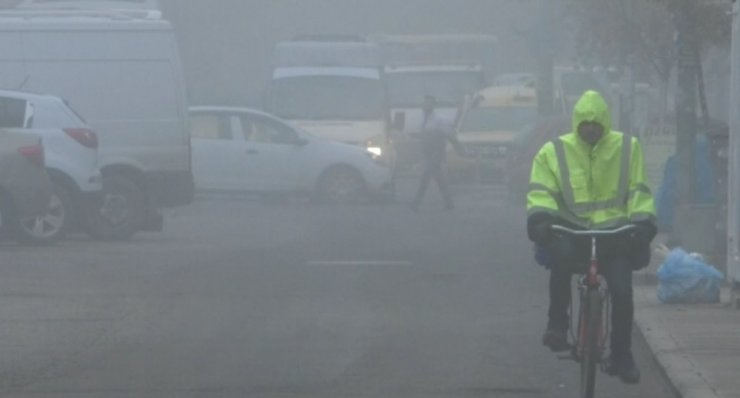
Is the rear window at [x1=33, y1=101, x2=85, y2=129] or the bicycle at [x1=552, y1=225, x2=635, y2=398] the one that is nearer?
the bicycle at [x1=552, y1=225, x2=635, y2=398]

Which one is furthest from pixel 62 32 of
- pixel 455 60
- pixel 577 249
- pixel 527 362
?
pixel 455 60

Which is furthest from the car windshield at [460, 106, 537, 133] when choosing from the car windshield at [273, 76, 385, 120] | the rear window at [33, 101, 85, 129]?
the rear window at [33, 101, 85, 129]

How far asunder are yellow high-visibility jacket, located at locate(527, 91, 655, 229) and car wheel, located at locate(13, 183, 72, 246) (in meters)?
11.0

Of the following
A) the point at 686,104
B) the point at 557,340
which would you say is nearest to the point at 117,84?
the point at 686,104

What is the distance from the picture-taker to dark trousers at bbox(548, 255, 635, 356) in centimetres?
945

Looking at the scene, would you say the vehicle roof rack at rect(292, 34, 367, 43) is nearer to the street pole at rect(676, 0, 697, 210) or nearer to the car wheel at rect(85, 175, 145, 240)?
the car wheel at rect(85, 175, 145, 240)

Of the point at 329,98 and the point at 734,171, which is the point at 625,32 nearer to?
the point at 329,98

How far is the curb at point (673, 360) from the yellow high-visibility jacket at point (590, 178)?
1079 millimetres

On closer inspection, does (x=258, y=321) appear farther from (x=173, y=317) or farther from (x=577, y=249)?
(x=577, y=249)

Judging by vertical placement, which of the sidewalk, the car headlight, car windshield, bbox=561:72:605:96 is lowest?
the sidewalk

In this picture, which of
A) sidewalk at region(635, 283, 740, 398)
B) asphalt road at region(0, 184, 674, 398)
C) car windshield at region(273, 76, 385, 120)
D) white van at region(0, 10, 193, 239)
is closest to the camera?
sidewalk at region(635, 283, 740, 398)

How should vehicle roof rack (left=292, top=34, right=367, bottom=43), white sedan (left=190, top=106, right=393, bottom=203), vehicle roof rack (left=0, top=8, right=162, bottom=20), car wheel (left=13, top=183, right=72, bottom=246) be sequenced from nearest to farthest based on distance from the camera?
car wheel (left=13, top=183, right=72, bottom=246)
vehicle roof rack (left=0, top=8, right=162, bottom=20)
white sedan (left=190, top=106, right=393, bottom=203)
vehicle roof rack (left=292, top=34, right=367, bottom=43)

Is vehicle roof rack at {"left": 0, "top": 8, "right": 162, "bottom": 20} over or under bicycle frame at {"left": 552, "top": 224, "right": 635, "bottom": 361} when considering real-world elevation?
over

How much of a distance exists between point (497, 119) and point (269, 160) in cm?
969
